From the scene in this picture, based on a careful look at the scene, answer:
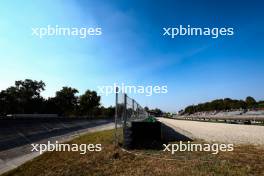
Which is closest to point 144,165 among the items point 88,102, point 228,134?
point 228,134

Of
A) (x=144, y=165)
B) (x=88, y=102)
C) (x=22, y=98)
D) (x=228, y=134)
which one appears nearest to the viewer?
(x=144, y=165)

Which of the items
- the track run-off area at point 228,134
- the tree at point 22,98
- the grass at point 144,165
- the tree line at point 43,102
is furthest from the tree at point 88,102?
the grass at point 144,165

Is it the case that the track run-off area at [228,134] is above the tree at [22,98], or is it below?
below

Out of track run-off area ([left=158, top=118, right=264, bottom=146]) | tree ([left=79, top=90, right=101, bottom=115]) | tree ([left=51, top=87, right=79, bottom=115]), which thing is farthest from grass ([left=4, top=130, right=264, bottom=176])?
tree ([left=79, top=90, right=101, bottom=115])

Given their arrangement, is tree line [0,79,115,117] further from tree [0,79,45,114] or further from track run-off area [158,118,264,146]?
track run-off area [158,118,264,146]

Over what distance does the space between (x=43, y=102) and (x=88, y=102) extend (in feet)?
161

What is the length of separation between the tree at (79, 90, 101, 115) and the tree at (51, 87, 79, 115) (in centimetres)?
791

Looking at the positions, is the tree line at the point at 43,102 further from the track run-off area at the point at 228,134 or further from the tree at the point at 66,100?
the track run-off area at the point at 228,134

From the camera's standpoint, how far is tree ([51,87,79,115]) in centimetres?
14760

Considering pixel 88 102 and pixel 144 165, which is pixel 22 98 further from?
pixel 144 165

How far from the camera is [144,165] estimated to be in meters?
8.92

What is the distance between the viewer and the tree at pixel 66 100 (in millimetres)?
147600

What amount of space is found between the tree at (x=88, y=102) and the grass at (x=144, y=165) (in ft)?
512

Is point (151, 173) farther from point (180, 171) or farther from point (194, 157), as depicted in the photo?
point (194, 157)
